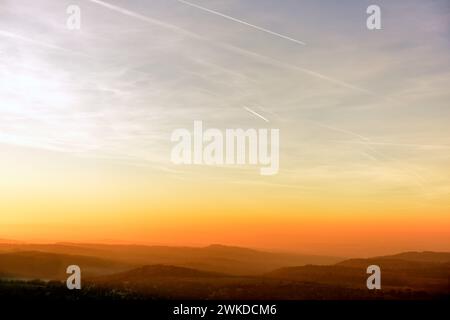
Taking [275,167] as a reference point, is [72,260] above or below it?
below
